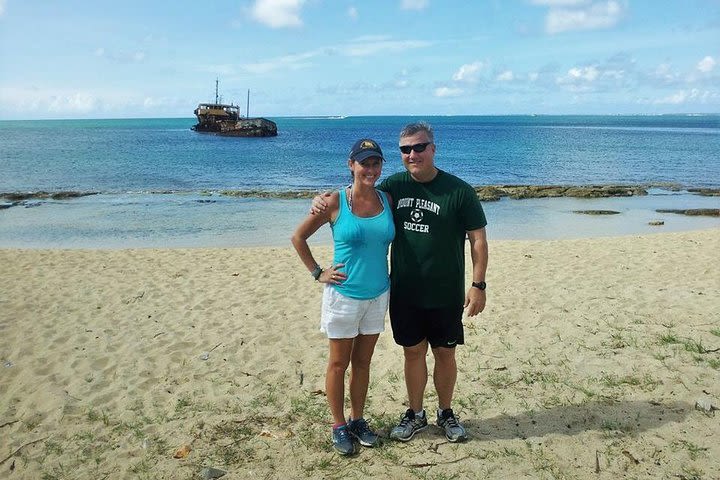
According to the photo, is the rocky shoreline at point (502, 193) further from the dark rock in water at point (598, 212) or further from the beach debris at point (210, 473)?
the beach debris at point (210, 473)

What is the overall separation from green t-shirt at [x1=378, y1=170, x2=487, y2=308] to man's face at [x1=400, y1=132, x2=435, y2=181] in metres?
0.07

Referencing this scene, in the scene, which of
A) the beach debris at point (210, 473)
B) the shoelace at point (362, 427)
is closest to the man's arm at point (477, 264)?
the shoelace at point (362, 427)

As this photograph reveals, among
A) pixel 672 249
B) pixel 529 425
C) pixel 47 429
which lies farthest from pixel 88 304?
pixel 672 249

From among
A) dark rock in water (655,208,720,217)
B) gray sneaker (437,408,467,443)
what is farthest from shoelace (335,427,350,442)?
dark rock in water (655,208,720,217)

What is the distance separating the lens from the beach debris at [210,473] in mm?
3506

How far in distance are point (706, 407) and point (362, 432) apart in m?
2.55

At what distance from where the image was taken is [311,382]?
5051 millimetres

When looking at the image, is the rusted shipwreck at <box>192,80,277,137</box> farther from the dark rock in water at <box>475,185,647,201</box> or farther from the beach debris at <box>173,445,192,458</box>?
the beach debris at <box>173,445,192,458</box>

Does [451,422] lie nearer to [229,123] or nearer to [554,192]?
[554,192]

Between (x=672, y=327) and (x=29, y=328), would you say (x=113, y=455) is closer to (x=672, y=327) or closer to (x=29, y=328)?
(x=29, y=328)

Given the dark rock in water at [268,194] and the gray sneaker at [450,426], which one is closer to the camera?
the gray sneaker at [450,426]

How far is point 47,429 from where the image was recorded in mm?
4188

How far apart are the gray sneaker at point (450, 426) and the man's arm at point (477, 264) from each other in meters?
0.82

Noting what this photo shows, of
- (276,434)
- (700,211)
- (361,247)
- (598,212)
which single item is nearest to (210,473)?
(276,434)
